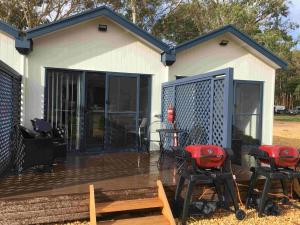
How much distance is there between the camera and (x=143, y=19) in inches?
795

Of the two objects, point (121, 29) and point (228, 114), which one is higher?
point (121, 29)

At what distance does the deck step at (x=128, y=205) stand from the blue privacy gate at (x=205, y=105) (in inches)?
62.9

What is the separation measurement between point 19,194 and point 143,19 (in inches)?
676

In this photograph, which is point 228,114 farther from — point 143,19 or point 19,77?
point 143,19

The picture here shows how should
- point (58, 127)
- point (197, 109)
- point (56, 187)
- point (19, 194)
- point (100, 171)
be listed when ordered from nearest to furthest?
point (19, 194) < point (56, 187) < point (100, 171) < point (197, 109) < point (58, 127)

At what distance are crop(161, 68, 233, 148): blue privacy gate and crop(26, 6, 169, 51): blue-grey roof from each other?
112 cm

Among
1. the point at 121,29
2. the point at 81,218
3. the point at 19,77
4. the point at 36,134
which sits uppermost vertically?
the point at 121,29

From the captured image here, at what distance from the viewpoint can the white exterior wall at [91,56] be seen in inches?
285

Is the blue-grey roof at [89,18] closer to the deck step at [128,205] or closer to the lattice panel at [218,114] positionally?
the lattice panel at [218,114]

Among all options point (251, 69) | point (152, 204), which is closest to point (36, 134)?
point (152, 204)

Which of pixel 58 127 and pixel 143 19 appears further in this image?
pixel 143 19

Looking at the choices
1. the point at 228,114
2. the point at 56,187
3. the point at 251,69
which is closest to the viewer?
the point at 56,187

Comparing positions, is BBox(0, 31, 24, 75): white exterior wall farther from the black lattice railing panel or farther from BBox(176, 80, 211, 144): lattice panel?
BBox(176, 80, 211, 144): lattice panel

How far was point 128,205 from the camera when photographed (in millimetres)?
4426
